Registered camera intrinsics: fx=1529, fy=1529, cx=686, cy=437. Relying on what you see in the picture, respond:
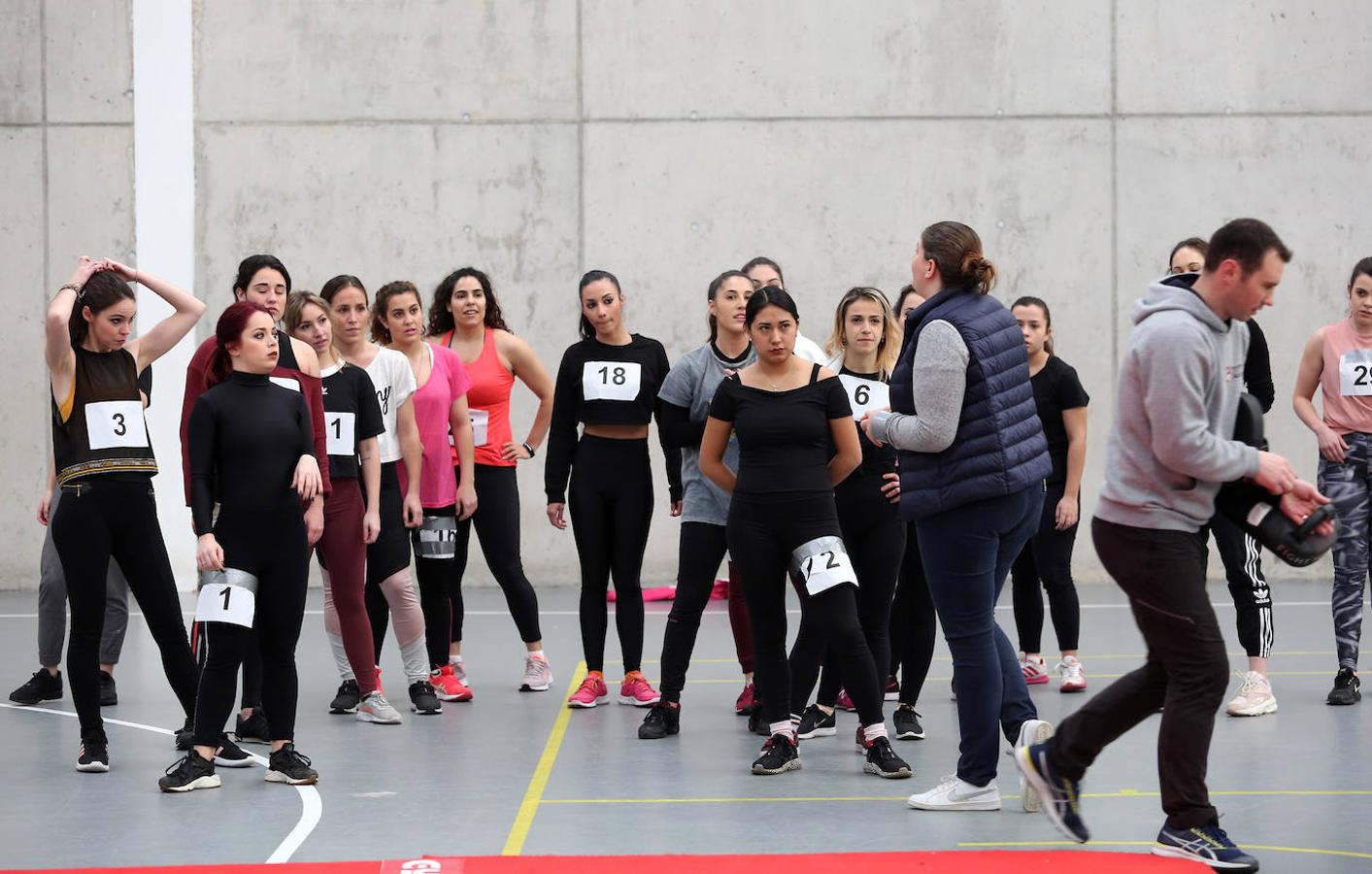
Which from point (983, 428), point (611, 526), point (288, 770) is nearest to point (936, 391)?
point (983, 428)

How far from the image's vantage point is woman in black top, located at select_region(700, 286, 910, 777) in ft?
15.1

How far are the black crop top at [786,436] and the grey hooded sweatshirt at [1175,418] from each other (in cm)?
115

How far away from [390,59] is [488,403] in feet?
13.2

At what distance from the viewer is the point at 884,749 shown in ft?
15.2

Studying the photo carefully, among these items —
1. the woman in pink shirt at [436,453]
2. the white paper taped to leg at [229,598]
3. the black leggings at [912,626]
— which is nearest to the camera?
the white paper taped to leg at [229,598]

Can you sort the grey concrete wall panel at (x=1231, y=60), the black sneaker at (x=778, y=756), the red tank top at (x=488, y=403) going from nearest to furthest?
1. the black sneaker at (x=778, y=756)
2. the red tank top at (x=488, y=403)
3. the grey concrete wall panel at (x=1231, y=60)

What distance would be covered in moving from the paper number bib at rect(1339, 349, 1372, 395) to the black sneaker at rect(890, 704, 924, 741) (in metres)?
2.03

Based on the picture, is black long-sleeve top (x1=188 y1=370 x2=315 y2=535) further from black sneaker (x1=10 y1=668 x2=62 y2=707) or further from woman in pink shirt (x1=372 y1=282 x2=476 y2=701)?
black sneaker (x1=10 y1=668 x2=62 y2=707)

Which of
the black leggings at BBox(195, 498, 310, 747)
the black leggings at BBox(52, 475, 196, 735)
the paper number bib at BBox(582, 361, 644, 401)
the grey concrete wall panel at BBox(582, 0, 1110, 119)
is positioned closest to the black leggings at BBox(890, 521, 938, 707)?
the paper number bib at BBox(582, 361, 644, 401)

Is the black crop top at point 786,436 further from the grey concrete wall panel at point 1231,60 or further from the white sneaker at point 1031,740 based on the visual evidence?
the grey concrete wall panel at point 1231,60

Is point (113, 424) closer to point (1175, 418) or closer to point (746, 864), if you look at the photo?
point (746, 864)

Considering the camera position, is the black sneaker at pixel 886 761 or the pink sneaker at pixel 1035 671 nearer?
the black sneaker at pixel 886 761

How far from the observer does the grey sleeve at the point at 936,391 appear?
4035mm

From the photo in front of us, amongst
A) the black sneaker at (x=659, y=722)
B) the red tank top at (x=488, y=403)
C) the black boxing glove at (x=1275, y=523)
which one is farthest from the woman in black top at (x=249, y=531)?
the black boxing glove at (x=1275, y=523)
